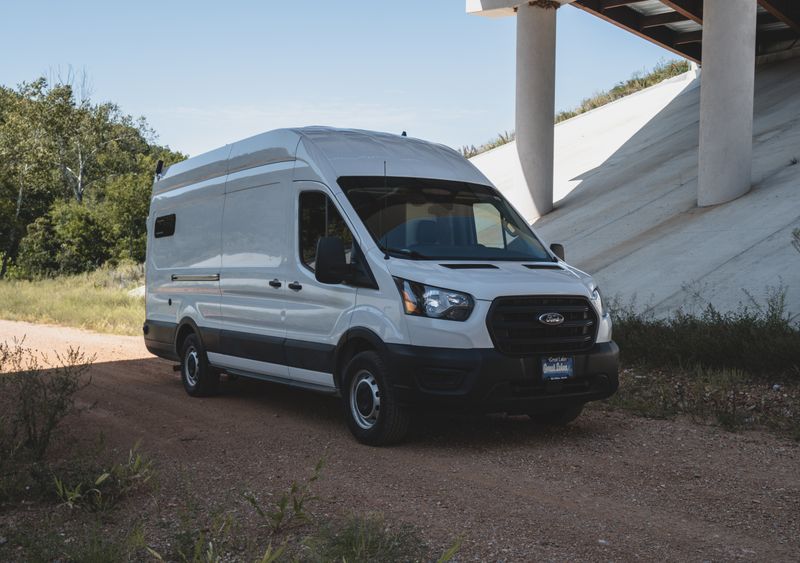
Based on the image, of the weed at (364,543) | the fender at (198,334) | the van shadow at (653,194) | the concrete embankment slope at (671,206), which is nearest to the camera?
the weed at (364,543)

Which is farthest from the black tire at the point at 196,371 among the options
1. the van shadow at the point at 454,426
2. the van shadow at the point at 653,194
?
the van shadow at the point at 653,194

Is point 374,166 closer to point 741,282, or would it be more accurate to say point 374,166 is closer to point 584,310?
point 584,310

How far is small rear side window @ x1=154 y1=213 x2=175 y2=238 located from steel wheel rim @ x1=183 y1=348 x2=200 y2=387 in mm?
1716

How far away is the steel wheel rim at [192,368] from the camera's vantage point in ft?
32.4

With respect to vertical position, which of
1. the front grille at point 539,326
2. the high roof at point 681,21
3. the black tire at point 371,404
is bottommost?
the black tire at point 371,404

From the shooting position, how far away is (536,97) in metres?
21.6

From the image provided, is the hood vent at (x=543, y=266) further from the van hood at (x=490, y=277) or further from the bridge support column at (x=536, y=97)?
the bridge support column at (x=536, y=97)

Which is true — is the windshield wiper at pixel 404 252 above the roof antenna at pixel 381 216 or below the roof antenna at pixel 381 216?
below

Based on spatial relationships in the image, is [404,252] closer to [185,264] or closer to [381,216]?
[381,216]

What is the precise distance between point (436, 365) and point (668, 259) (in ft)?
29.7

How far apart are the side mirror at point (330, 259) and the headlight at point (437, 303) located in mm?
713

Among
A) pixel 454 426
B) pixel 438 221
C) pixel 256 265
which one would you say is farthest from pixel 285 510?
pixel 256 265

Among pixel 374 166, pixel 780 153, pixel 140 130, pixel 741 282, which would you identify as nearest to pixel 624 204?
pixel 780 153

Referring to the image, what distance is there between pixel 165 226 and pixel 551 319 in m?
6.12
